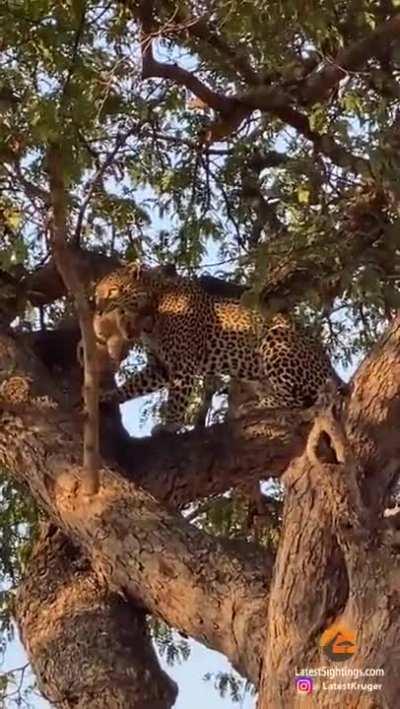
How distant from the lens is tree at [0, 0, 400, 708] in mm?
4543

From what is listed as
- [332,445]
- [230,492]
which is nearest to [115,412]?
[230,492]

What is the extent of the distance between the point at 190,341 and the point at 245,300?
1.74 metres

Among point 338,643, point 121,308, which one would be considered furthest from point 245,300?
point 338,643

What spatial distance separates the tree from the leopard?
0.18 m

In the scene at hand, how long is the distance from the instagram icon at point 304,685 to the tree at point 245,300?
0.04m

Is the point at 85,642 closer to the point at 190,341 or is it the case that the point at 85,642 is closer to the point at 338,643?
the point at 338,643

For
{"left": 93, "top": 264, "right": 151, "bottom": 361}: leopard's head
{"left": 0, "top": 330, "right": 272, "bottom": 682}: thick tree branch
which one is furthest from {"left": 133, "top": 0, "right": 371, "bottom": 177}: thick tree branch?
{"left": 0, "top": 330, "right": 272, "bottom": 682}: thick tree branch

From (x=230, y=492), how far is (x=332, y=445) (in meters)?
2.88

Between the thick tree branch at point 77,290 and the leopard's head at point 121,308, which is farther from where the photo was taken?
the leopard's head at point 121,308

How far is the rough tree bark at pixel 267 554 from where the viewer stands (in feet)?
14.1

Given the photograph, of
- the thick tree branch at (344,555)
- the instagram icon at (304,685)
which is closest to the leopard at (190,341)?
the thick tree branch at (344,555)

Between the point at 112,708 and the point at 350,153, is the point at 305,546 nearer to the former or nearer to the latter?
the point at 112,708

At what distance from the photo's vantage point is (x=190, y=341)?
7.96 m

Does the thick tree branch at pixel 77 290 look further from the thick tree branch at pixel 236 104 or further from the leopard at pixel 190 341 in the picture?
the leopard at pixel 190 341
